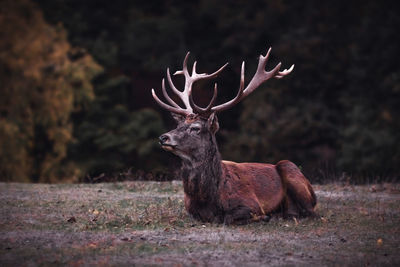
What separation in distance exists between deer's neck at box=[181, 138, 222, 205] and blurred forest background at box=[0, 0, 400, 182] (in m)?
17.3

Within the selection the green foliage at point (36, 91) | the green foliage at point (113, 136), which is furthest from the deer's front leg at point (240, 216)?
the green foliage at point (113, 136)

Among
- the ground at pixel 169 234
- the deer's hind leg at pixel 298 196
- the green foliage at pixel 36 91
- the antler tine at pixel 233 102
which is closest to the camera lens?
the ground at pixel 169 234

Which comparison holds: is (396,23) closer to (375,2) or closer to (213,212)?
(375,2)

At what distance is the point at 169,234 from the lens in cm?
786

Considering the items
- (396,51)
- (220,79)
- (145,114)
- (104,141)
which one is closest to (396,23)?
(396,51)

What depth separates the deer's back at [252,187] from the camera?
8.83 meters

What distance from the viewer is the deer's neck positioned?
8688 mm

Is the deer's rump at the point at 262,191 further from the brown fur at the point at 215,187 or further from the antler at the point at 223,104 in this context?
the antler at the point at 223,104

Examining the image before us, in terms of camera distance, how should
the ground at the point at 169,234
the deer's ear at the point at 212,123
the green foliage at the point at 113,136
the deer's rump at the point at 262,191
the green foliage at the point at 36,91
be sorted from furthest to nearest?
the green foliage at the point at 113,136
the green foliage at the point at 36,91
the deer's ear at the point at 212,123
the deer's rump at the point at 262,191
the ground at the point at 169,234

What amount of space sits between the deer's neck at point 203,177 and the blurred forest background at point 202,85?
17.3 metres

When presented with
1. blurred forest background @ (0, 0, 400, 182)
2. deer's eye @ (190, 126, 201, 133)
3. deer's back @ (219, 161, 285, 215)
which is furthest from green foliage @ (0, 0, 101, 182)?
deer's eye @ (190, 126, 201, 133)

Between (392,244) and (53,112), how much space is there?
22.4 meters

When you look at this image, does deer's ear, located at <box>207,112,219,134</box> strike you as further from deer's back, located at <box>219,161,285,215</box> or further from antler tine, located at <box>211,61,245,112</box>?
deer's back, located at <box>219,161,285,215</box>

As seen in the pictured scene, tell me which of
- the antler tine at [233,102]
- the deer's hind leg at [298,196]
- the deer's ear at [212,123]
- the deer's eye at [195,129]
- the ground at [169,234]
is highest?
the antler tine at [233,102]
